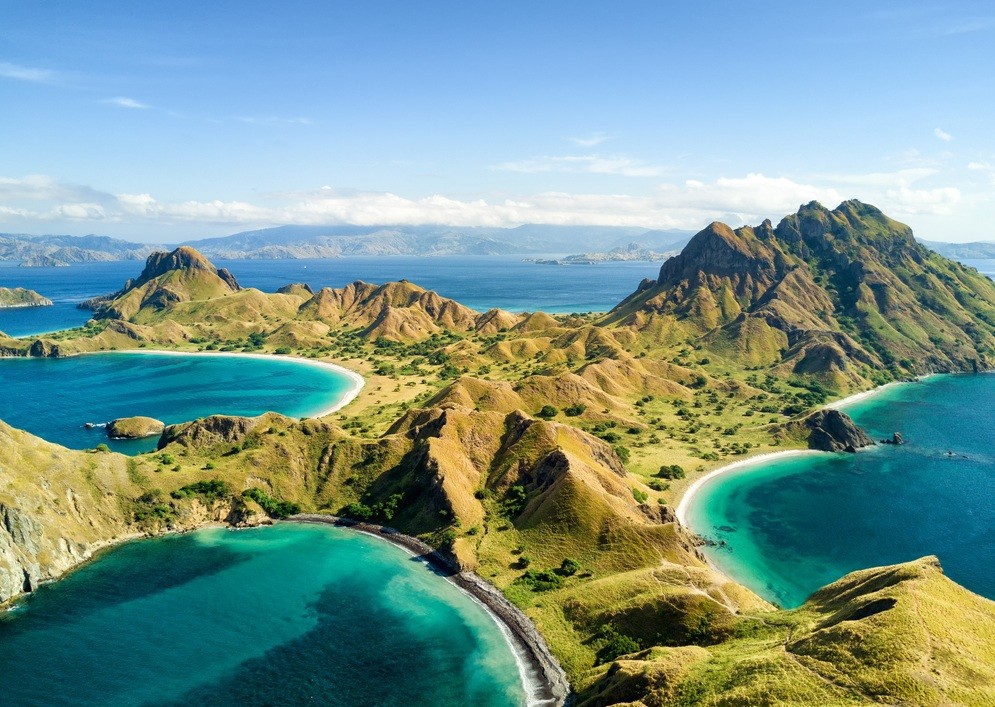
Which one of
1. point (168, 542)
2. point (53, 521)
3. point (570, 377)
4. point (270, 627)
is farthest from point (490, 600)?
point (570, 377)

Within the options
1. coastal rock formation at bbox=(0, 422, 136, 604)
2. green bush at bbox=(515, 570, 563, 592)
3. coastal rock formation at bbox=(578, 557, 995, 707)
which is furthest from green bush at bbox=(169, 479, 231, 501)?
coastal rock formation at bbox=(578, 557, 995, 707)

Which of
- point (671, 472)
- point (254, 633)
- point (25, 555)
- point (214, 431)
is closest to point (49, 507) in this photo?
point (25, 555)

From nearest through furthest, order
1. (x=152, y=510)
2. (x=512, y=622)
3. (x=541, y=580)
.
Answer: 1. (x=512, y=622)
2. (x=541, y=580)
3. (x=152, y=510)

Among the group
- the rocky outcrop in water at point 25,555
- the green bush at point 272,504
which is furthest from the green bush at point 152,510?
the green bush at point 272,504

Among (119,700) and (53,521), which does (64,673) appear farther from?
(53,521)

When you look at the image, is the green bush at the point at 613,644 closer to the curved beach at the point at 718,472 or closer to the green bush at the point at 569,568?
the green bush at the point at 569,568

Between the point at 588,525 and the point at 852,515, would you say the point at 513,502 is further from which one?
the point at 852,515
